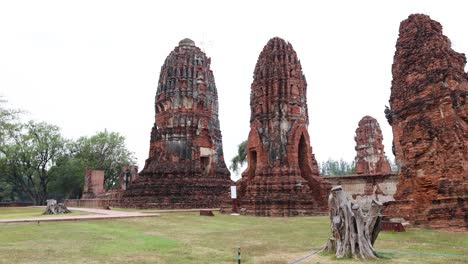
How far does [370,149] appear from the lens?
31.9m

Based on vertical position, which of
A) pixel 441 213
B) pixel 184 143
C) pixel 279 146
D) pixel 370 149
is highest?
pixel 184 143

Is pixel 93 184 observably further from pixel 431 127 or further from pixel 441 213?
pixel 441 213

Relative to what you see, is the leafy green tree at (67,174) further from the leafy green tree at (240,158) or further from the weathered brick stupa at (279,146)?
the weathered brick stupa at (279,146)

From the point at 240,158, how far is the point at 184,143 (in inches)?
777

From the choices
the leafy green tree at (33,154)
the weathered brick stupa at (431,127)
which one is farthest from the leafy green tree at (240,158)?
the weathered brick stupa at (431,127)

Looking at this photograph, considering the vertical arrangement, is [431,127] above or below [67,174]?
below

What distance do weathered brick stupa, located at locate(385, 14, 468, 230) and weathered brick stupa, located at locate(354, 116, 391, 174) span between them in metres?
19.1

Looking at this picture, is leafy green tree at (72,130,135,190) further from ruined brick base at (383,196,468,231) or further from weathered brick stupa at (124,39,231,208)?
ruined brick base at (383,196,468,231)

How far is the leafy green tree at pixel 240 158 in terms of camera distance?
46.2 m

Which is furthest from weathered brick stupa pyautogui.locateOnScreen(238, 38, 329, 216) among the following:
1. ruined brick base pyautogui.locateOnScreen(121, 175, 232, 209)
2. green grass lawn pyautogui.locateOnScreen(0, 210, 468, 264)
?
green grass lawn pyautogui.locateOnScreen(0, 210, 468, 264)

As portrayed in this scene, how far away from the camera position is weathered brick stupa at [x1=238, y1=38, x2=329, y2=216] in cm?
1819

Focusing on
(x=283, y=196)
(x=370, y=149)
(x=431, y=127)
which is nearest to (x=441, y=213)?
(x=431, y=127)

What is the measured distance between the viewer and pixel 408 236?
30.6 feet

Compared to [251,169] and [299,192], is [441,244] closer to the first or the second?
[299,192]
